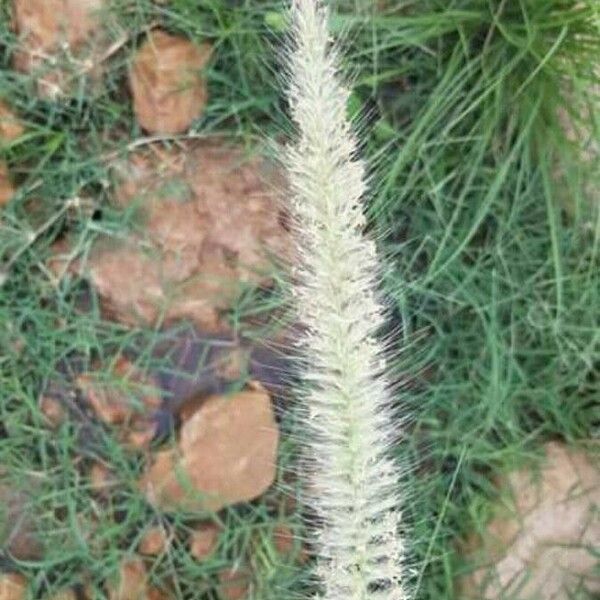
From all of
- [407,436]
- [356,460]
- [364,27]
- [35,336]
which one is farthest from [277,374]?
[356,460]

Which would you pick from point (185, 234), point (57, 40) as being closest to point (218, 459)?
point (185, 234)

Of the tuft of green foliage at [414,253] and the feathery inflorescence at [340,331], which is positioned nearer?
the feathery inflorescence at [340,331]

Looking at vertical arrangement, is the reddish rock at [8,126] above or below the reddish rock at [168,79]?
below

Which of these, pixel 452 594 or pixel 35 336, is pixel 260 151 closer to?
pixel 35 336

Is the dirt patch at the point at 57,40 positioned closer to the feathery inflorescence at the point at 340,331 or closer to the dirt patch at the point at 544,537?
the feathery inflorescence at the point at 340,331

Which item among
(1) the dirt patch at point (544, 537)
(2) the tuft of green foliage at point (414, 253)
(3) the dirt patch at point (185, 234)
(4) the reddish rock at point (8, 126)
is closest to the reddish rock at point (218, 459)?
(2) the tuft of green foliage at point (414, 253)

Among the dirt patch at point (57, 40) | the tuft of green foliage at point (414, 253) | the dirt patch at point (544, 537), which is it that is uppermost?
the dirt patch at point (57, 40)
